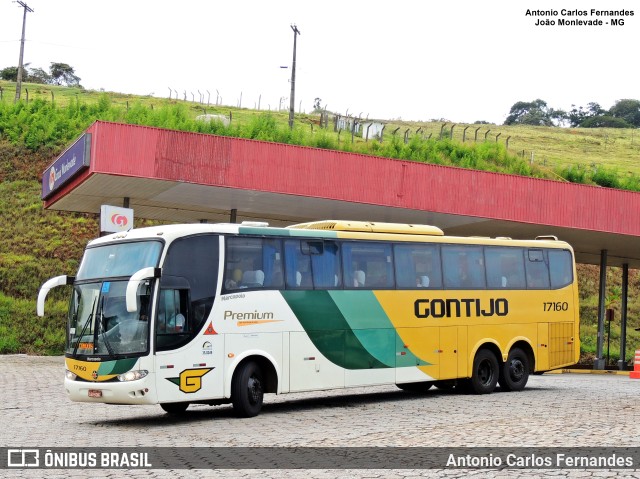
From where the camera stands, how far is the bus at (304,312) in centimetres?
1479

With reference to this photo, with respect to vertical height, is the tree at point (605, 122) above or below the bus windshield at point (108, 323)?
above

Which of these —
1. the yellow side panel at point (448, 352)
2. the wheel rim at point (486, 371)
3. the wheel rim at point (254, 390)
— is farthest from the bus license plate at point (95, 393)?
the wheel rim at point (486, 371)

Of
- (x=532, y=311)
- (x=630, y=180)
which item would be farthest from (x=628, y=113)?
(x=532, y=311)

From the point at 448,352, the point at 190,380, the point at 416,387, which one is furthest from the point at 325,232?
the point at 416,387

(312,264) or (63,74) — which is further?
(63,74)

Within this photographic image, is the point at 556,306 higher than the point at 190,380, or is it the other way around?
the point at 556,306

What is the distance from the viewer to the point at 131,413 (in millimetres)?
16938

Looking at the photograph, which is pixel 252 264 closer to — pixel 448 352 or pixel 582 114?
pixel 448 352

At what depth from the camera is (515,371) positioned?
2102 cm

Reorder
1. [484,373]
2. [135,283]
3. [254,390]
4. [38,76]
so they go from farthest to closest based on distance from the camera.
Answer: [38,76], [484,373], [254,390], [135,283]

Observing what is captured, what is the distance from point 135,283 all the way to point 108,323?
4.19ft

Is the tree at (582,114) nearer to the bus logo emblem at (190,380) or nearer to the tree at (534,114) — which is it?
the tree at (534,114)

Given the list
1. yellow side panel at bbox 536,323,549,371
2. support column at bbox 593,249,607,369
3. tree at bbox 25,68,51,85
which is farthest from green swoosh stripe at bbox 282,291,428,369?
tree at bbox 25,68,51,85

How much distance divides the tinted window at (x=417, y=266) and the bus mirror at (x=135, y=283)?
566 cm
